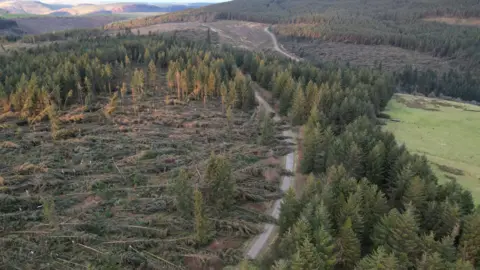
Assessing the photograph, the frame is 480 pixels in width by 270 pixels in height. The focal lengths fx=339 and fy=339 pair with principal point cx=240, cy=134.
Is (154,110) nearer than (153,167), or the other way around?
(153,167)

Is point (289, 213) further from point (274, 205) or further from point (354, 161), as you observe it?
point (354, 161)

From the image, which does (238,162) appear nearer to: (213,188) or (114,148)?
(213,188)

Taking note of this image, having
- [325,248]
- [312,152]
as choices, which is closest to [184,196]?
[325,248]

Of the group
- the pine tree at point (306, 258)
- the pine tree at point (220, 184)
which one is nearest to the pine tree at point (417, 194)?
the pine tree at point (306, 258)

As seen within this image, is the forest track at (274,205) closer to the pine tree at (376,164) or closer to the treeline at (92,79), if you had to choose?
the pine tree at (376,164)

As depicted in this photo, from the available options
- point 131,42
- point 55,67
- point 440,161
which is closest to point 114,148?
point 55,67

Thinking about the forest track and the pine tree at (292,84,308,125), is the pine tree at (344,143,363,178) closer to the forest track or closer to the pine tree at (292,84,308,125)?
the forest track
